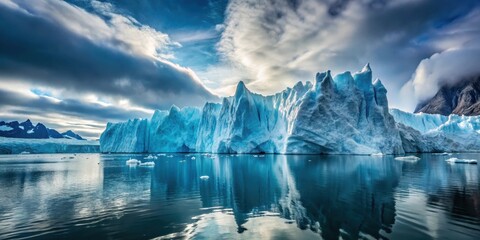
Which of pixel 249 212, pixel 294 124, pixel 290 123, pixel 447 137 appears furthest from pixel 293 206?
pixel 447 137

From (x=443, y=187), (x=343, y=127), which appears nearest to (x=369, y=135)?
(x=343, y=127)

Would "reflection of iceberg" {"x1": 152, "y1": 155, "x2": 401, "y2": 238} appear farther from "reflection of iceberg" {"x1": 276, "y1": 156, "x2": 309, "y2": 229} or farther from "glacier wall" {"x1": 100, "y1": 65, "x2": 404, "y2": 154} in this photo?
"glacier wall" {"x1": 100, "y1": 65, "x2": 404, "y2": 154}

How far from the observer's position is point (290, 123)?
47.7 m

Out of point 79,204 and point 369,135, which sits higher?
point 369,135

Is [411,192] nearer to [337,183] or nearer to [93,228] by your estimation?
[337,183]

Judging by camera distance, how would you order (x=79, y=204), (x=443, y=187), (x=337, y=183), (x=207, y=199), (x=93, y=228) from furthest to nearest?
(x=337, y=183)
(x=443, y=187)
(x=207, y=199)
(x=79, y=204)
(x=93, y=228)

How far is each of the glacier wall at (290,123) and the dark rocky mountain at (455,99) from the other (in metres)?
83.6

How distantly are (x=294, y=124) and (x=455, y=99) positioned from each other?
116657 mm

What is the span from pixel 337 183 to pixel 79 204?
1182 centimetres

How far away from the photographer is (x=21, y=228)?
728 cm

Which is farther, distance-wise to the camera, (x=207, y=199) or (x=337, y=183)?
(x=337, y=183)

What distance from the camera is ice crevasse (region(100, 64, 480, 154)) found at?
4388cm

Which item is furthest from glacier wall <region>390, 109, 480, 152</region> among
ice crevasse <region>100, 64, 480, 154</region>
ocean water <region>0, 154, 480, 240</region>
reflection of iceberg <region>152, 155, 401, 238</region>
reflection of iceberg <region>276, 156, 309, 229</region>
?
reflection of iceberg <region>276, 156, 309, 229</region>

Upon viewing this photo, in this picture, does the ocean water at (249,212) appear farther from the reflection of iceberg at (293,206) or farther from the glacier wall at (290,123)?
the glacier wall at (290,123)
